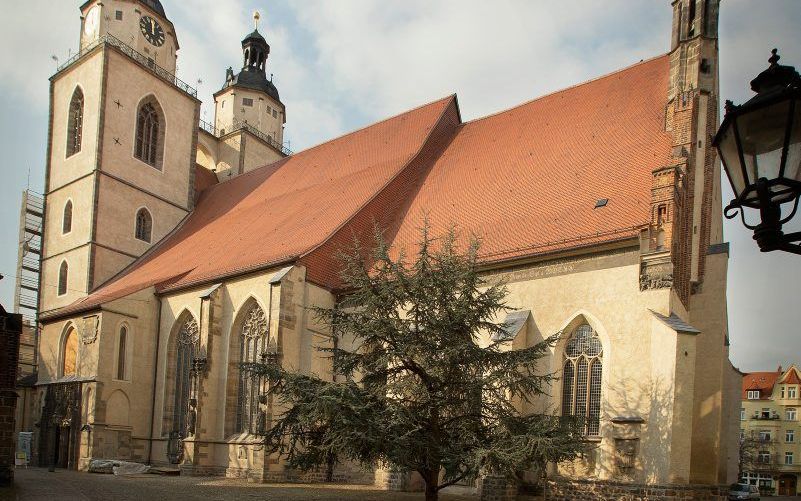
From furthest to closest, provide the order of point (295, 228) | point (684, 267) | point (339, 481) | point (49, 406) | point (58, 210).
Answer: point (58, 210) → point (49, 406) → point (295, 228) → point (339, 481) → point (684, 267)

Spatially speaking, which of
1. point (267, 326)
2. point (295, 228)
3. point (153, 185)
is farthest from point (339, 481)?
point (153, 185)

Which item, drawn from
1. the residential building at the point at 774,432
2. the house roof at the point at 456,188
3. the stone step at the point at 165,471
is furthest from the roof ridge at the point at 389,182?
the residential building at the point at 774,432

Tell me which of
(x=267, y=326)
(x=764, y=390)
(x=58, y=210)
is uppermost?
(x=58, y=210)

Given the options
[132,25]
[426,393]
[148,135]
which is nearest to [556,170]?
[426,393]

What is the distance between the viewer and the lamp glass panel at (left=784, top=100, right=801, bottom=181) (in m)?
3.17

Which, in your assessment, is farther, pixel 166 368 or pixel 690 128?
pixel 166 368

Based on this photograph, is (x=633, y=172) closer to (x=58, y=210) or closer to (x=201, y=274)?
(x=201, y=274)

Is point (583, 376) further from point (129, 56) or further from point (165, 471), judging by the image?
point (129, 56)

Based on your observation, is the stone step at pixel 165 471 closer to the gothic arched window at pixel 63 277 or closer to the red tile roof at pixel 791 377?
the gothic arched window at pixel 63 277

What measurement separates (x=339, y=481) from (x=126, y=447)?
8125 millimetres

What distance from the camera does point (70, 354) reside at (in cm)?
2514

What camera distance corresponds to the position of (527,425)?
12.1m

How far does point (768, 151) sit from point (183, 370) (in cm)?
2293

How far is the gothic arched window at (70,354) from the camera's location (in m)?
24.8
